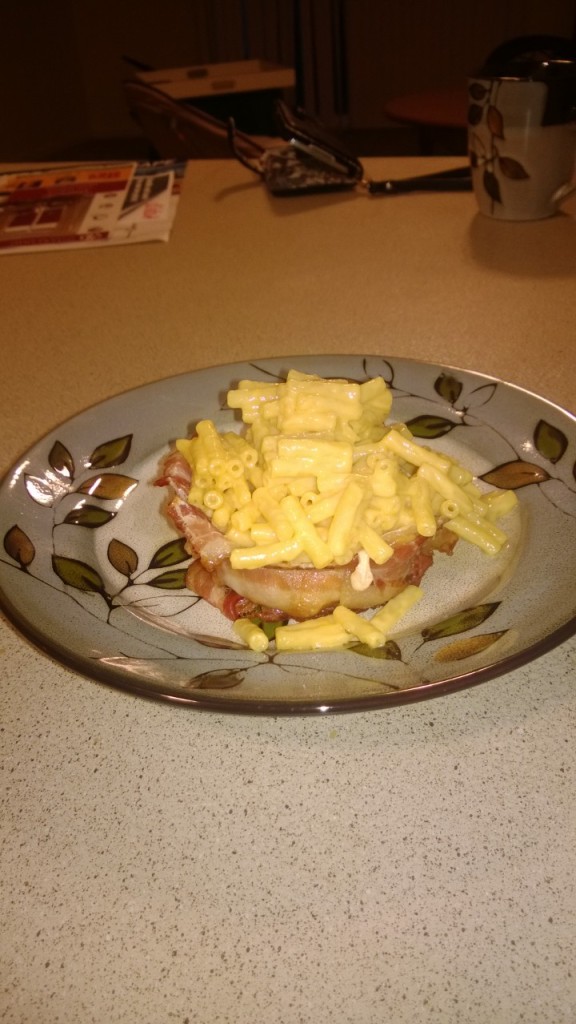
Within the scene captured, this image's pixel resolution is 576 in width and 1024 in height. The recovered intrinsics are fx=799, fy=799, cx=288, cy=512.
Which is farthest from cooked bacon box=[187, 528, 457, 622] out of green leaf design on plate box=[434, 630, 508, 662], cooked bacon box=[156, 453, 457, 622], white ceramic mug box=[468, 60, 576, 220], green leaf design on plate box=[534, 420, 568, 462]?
white ceramic mug box=[468, 60, 576, 220]

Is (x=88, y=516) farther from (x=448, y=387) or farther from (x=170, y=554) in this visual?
(x=448, y=387)

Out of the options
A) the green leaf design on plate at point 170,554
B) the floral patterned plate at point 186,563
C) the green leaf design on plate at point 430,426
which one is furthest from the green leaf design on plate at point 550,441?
the green leaf design on plate at point 170,554

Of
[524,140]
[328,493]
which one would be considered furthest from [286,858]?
[524,140]

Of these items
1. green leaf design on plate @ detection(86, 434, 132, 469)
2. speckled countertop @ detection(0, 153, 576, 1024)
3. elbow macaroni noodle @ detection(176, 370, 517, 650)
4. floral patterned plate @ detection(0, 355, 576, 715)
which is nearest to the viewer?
speckled countertop @ detection(0, 153, 576, 1024)

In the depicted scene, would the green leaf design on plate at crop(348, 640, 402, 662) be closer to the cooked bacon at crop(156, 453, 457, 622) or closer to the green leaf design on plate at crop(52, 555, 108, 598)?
the cooked bacon at crop(156, 453, 457, 622)

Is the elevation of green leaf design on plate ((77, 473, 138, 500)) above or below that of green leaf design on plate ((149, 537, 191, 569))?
above

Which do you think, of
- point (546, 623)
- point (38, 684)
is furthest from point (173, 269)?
point (546, 623)

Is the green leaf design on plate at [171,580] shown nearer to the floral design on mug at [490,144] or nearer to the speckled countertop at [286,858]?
the speckled countertop at [286,858]
